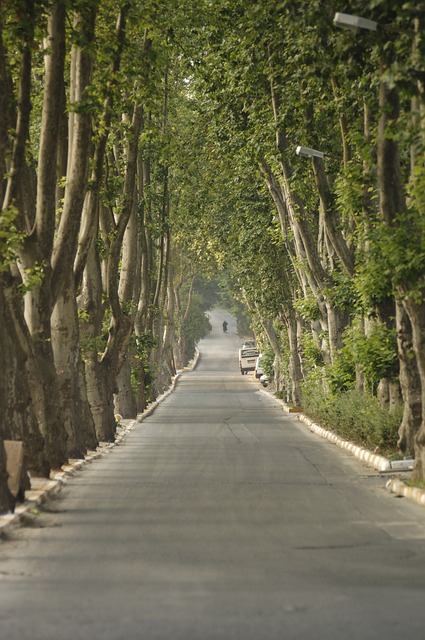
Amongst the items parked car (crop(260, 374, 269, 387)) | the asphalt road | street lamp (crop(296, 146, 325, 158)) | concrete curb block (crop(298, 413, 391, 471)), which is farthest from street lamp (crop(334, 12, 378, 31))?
parked car (crop(260, 374, 269, 387))

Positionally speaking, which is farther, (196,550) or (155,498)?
(155,498)

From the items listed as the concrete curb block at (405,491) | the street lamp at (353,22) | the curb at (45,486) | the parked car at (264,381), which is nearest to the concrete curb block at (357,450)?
the concrete curb block at (405,491)

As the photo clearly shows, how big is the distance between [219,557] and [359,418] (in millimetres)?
15823

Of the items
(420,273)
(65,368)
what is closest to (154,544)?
(420,273)

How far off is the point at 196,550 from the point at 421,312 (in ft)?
23.3

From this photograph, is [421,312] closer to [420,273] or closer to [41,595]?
[420,273]

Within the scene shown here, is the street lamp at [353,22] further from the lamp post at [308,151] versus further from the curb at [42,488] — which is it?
the lamp post at [308,151]

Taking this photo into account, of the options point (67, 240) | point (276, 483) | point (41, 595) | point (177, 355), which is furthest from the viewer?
point (177, 355)

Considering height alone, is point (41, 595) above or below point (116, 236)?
below

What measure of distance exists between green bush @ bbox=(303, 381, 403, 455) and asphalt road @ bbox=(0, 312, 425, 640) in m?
1.28

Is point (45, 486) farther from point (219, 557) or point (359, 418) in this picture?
point (359, 418)

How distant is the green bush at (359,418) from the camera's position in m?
24.6

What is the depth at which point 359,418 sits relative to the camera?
1061 inches

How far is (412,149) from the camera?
17344 millimetres
